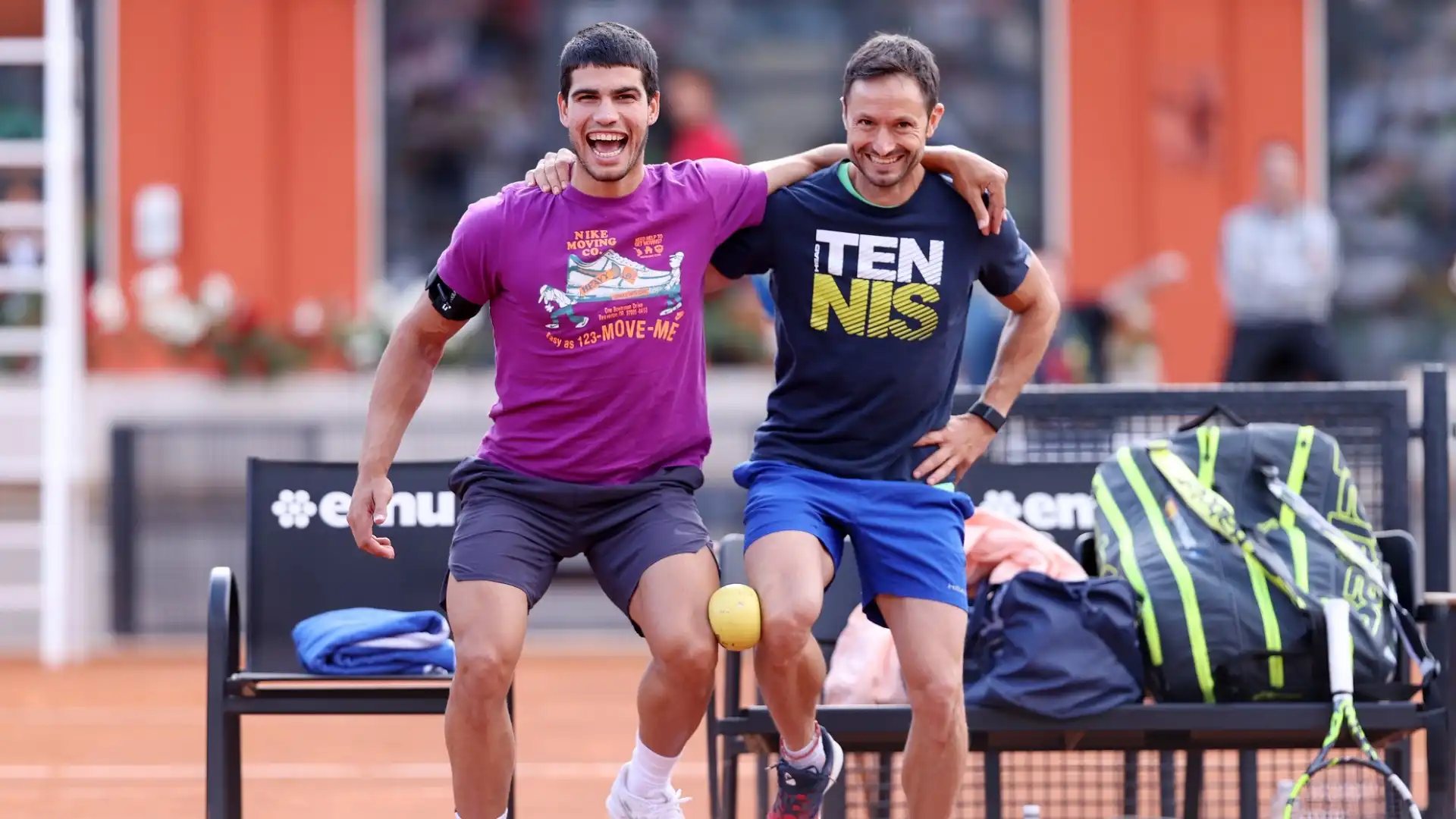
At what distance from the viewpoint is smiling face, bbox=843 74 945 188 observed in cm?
489

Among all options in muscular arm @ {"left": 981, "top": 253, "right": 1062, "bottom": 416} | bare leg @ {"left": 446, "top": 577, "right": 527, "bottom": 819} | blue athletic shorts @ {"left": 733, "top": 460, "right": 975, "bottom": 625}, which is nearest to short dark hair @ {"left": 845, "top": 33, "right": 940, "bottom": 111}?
muscular arm @ {"left": 981, "top": 253, "right": 1062, "bottom": 416}

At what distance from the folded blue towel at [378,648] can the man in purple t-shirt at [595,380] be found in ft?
1.79

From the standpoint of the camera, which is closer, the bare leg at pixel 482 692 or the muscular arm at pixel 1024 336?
A: the bare leg at pixel 482 692

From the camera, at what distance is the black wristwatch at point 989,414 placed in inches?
205

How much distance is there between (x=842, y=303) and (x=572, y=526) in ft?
2.96

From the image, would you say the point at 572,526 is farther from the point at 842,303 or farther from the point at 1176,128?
the point at 1176,128

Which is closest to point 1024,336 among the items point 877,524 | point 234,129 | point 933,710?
point 877,524

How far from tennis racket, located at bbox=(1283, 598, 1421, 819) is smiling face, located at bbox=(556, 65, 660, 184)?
2.19 m

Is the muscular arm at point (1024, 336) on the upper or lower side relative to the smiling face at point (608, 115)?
lower

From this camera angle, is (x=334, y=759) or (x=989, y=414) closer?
(x=989, y=414)

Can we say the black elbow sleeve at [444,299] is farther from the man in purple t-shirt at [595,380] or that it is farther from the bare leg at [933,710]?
the bare leg at [933,710]

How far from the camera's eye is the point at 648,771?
4.98 metres

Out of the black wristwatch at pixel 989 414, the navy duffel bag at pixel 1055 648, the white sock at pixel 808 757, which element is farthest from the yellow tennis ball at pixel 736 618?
the black wristwatch at pixel 989 414

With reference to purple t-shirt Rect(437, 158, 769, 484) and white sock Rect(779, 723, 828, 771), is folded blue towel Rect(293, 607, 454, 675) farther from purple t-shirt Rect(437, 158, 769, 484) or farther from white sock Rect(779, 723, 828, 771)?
white sock Rect(779, 723, 828, 771)
